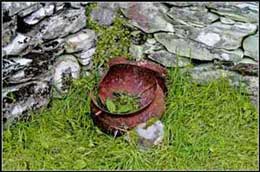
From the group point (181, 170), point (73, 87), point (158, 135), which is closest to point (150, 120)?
point (158, 135)

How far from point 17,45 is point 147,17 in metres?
0.67

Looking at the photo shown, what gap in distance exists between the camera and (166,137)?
2.86 metres

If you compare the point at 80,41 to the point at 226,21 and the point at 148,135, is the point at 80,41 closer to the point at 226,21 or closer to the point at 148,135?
the point at 148,135

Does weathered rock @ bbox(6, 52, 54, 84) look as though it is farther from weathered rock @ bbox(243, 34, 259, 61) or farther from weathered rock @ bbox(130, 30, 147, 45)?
weathered rock @ bbox(243, 34, 259, 61)

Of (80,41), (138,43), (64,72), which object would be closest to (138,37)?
(138,43)

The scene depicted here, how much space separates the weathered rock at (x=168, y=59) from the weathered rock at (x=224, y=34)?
14 centimetres

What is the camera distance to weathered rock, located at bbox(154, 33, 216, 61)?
3043 millimetres

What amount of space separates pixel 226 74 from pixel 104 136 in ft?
2.28

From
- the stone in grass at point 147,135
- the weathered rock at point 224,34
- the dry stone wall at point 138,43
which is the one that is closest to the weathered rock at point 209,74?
the dry stone wall at point 138,43

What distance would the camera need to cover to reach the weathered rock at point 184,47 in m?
3.04

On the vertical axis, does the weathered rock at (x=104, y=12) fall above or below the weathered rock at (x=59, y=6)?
below

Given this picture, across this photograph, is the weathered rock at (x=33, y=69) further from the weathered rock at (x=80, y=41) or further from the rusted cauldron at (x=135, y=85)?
the rusted cauldron at (x=135, y=85)

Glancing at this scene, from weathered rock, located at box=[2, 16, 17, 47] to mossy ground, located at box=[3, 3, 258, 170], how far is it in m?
0.41

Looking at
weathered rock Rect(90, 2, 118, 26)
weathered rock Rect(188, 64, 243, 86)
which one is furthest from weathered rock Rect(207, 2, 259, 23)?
weathered rock Rect(90, 2, 118, 26)
